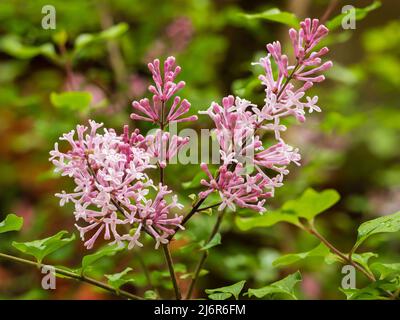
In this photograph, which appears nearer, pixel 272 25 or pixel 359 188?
pixel 272 25

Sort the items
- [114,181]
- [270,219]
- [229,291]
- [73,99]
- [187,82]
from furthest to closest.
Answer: [187,82] < [73,99] < [270,219] < [229,291] < [114,181]

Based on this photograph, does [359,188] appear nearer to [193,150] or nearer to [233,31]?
[233,31]

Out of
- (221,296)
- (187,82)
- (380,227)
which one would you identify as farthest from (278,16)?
(187,82)

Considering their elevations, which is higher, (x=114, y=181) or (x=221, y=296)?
(x=114, y=181)

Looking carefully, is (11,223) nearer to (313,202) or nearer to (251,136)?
(251,136)


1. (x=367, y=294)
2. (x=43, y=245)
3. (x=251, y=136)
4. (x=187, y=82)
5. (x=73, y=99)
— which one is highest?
(x=187, y=82)

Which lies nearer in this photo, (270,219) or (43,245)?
(43,245)

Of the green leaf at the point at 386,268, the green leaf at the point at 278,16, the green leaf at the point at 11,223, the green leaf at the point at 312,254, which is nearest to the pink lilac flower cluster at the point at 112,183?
the green leaf at the point at 11,223

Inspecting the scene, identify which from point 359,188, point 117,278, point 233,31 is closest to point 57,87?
point 233,31

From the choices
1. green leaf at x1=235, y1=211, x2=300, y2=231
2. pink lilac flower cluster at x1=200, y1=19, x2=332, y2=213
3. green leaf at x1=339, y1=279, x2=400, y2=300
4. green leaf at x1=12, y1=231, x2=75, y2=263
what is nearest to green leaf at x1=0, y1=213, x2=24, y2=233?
green leaf at x1=12, y1=231, x2=75, y2=263
